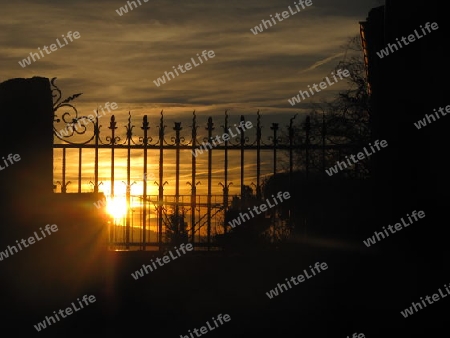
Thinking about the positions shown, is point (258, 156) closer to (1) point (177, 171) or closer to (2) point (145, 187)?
(1) point (177, 171)

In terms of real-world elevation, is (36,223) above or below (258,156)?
below

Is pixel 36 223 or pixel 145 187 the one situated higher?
pixel 145 187

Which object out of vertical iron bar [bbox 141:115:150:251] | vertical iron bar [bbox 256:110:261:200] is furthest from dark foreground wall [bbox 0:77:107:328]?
vertical iron bar [bbox 256:110:261:200]

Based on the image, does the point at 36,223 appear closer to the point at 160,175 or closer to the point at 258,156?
the point at 160,175

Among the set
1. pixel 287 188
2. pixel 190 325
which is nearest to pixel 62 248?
pixel 190 325

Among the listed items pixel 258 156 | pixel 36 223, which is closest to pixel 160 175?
pixel 258 156

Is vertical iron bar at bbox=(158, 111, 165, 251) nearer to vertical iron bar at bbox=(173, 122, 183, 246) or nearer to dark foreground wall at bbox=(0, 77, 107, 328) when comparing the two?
vertical iron bar at bbox=(173, 122, 183, 246)

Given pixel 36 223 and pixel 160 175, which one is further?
pixel 160 175

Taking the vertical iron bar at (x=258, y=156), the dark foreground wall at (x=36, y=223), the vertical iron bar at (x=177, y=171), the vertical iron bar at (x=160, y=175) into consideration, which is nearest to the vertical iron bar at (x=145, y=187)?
the vertical iron bar at (x=160, y=175)

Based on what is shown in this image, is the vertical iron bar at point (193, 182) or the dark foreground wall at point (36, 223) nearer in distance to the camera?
the dark foreground wall at point (36, 223)

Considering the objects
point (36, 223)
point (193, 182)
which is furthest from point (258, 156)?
point (36, 223)

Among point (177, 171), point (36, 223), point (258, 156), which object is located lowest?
point (36, 223)

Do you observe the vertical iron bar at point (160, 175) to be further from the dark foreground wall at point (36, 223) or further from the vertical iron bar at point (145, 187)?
the dark foreground wall at point (36, 223)

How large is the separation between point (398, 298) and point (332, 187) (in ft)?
16.0
